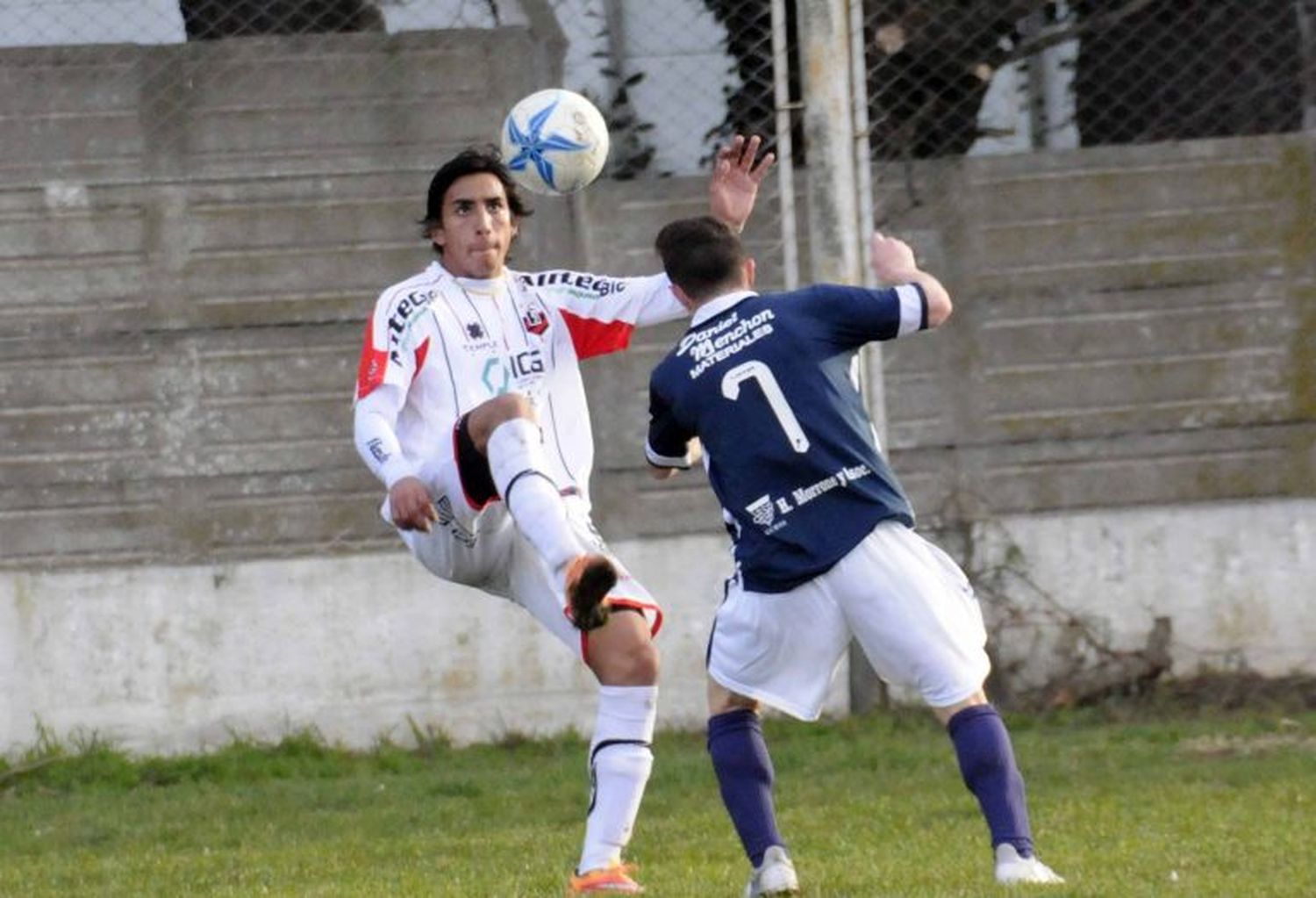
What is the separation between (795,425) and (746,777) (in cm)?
87

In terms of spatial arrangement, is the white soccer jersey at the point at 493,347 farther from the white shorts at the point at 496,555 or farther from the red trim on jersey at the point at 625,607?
the red trim on jersey at the point at 625,607

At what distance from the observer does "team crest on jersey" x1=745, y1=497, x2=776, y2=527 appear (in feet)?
19.6

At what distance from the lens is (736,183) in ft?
22.4

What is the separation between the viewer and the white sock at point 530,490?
20.2ft

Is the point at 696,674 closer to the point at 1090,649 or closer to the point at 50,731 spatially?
the point at 1090,649

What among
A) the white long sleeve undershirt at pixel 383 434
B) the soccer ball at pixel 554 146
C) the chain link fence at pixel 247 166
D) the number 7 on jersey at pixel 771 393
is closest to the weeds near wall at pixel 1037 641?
the chain link fence at pixel 247 166

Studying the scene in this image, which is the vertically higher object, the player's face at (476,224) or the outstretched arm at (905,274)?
the player's face at (476,224)

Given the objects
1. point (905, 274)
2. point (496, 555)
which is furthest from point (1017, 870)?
point (496, 555)

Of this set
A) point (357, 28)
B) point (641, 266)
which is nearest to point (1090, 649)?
point (641, 266)

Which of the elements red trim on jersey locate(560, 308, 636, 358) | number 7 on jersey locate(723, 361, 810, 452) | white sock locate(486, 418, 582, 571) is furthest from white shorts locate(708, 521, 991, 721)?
red trim on jersey locate(560, 308, 636, 358)

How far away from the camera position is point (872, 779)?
29.9 feet

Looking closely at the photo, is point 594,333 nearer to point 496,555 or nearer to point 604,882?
point 496,555

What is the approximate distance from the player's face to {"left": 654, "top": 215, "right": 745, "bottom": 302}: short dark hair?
0.84 meters

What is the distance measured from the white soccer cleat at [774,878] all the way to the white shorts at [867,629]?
335 millimetres
